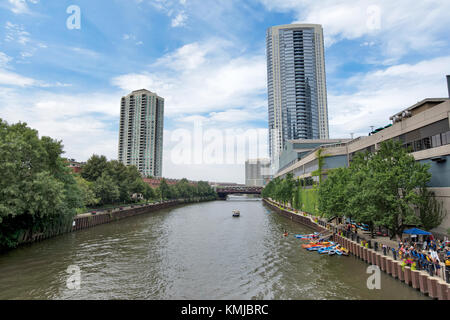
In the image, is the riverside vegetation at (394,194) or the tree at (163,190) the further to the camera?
the tree at (163,190)

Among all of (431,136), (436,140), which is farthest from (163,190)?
(436,140)

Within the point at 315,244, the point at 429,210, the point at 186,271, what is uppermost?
the point at 429,210

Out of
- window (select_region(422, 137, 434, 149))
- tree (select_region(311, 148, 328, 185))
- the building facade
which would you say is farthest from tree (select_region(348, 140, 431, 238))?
tree (select_region(311, 148, 328, 185))

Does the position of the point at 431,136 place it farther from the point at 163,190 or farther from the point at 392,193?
the point at 163,190

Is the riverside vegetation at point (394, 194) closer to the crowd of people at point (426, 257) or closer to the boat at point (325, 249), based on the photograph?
the crowd of people at point (426, 257)

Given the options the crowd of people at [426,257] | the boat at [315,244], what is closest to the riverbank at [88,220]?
the boat at [315,244]

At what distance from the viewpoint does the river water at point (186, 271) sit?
2147 cm

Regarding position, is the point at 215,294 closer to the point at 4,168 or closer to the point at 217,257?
the point at 217,257

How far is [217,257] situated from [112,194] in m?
58.6

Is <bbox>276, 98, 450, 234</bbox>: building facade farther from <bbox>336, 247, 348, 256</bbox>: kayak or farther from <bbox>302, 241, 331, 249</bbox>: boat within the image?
<bbox>302, 241, 331, 249</bbox>: boat

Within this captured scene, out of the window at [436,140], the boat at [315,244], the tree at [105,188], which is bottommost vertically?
the boat at [315,244]

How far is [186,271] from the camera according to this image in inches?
1077

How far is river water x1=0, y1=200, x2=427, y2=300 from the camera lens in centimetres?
2147
